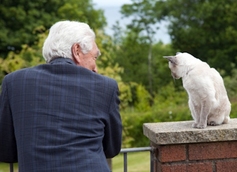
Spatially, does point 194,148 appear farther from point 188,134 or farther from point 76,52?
point 76,52

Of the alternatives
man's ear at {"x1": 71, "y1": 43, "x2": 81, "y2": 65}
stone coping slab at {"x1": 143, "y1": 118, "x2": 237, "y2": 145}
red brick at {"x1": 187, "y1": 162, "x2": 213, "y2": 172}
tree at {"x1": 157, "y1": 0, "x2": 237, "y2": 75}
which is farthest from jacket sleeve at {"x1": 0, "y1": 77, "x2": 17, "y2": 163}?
tree at {"x1": 157, "y1": 0, "x2": 237, "y2": 75}

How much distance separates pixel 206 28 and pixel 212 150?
27.2 metres

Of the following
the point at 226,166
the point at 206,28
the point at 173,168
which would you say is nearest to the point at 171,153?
the point at 173,168

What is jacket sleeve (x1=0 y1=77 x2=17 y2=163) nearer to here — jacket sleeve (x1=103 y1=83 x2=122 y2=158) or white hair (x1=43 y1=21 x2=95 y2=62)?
white hair (x1=43 y1=21 x2=95 y2=62)

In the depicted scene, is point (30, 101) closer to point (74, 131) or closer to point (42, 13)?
point (74, 131)

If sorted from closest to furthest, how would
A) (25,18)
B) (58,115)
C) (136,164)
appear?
(58,115) → (136,164) → (25,18)

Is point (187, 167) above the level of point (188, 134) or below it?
below

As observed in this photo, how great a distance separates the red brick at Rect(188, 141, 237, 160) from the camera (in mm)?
3400

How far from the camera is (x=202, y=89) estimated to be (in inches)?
132

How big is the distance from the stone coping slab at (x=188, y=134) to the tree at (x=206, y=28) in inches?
990

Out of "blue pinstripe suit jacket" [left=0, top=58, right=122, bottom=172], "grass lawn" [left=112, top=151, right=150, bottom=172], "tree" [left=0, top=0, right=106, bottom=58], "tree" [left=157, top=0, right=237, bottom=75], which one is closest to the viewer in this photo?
"blue pinstripe suit jacket" [left=0, top=58, right=122, bottom=172]

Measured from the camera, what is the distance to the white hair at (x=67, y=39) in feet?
8.89

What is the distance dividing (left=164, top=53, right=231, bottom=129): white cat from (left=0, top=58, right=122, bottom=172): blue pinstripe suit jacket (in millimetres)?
829

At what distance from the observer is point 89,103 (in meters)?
2.62
